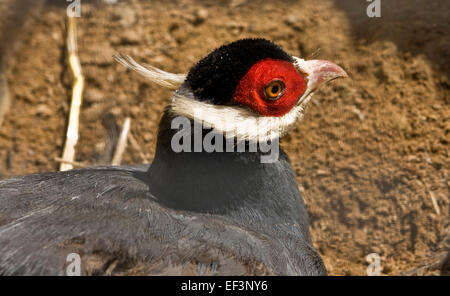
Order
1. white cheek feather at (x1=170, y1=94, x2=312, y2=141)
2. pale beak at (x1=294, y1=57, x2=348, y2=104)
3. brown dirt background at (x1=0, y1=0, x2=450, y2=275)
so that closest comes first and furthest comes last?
white cheek feather at (x1=170, y1=94, x2=312, y2=141)
pale beak at (x1=294, y1=57, x2=348, y2=104)
brown dirt background at (x1=0, y1=0, x2=450, y2=275)

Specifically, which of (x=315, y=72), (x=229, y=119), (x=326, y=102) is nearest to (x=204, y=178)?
(x=229, y=119)

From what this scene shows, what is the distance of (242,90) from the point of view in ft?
9.53

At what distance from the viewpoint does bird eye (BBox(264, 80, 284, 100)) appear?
2.99 m

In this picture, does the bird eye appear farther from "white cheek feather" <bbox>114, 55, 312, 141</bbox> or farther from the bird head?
"white cheek feather" <bbox>114, 55, 312, 141</bbox>

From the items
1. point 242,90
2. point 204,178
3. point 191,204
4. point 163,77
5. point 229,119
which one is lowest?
point 191,204

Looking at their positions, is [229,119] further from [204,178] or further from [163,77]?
[163,77]

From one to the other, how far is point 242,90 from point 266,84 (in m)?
0.16

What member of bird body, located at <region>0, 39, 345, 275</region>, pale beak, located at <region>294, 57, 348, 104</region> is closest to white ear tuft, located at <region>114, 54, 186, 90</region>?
bird body, located at <region>0, 39, 345, 275</region>

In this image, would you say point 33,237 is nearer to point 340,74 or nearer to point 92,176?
point 92,176

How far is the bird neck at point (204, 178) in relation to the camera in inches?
113

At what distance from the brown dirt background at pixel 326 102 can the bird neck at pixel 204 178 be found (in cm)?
157

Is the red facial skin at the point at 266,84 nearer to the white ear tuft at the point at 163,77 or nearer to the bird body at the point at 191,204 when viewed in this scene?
the bird body at the point at 191,204

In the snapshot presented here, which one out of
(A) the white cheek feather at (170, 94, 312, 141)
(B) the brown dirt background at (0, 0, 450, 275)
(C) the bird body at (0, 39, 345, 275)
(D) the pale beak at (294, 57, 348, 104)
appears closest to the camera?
(C) the bird body at (0, 39, 345, 275)

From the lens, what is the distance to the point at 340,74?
10.7 feet
